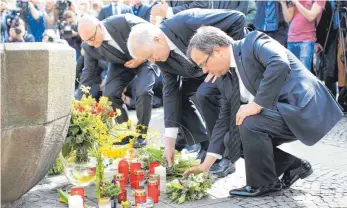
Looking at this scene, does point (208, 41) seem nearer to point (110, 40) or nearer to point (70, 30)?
point (110, 40)

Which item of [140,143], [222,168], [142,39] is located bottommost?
[140,143]

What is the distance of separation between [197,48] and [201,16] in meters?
1.05

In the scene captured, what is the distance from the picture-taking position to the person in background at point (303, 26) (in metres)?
8.27

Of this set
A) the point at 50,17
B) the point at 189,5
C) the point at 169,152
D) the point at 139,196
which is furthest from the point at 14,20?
the point at 139,196

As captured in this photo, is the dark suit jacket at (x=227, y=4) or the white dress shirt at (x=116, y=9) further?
the white dress shirt at (x=116, y=9)

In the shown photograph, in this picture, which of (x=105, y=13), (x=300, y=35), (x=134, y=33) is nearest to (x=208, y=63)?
(x=134, y=33)

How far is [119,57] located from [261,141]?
2.84 metres

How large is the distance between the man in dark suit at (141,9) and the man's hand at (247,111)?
5628 millimetres

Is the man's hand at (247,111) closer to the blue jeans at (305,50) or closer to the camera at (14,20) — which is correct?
the blue jeans at (305,50)

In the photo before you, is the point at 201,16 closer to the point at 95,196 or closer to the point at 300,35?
the point at 95,196

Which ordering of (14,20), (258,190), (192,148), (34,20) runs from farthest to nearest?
(34,20), (14,20), (192,148), (258,190)

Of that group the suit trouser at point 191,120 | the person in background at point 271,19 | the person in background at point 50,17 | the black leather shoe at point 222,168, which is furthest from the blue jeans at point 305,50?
the person in background at point 50,17

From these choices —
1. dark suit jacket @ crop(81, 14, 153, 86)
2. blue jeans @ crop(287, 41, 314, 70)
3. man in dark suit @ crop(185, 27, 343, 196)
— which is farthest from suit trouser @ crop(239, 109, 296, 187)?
blue jeans @ crop(287, 41, 314, 70)

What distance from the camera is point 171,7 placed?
26.0 ft
